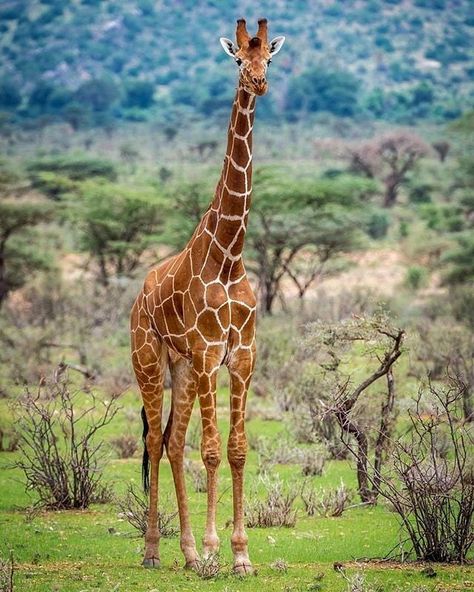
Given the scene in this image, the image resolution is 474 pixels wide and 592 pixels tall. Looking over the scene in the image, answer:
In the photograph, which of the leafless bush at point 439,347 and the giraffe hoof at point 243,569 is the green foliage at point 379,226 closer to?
the leafless bush at point 439,347

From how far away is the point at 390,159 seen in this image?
48.0 metres

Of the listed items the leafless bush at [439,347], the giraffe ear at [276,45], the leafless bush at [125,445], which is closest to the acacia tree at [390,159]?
the leafless bush at [439,347]

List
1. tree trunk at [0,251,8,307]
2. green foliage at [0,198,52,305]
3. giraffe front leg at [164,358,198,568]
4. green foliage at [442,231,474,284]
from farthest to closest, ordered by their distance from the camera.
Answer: green foliage at [442,231,474,284], green foliage at [0,198,52,305], tree trunk at [0,251,8,307], giraffe front leg at [164,358,198,568]

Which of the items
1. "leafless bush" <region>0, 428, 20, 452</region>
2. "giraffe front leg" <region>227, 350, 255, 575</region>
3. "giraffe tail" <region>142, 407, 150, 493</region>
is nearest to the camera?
"giraffe front leg" <region>227, 350, 255, 575</region>

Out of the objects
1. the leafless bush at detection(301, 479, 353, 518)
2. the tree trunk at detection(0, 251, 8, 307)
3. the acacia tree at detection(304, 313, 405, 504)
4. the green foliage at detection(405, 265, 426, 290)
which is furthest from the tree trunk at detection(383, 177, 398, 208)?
the leafless bush at detection(301, 479, 353, 518)

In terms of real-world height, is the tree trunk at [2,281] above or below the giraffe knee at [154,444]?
above

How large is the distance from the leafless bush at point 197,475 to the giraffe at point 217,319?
10.6 ft

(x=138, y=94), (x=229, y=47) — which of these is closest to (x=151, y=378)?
(x=229, y=47)

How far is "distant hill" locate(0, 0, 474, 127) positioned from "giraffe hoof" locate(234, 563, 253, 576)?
70523 mm

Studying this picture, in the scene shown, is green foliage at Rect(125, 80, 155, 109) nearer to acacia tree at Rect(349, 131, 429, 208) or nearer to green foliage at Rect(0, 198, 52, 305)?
acacia tree at Rect(349, 131, 429, 208)

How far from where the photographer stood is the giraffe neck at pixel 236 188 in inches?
325

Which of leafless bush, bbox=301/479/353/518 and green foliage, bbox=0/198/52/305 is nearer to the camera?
leafless bush, bbox=301/479/353/518

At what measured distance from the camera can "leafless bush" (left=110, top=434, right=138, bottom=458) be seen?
13922 millimetres

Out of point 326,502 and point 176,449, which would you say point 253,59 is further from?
point 326,502
